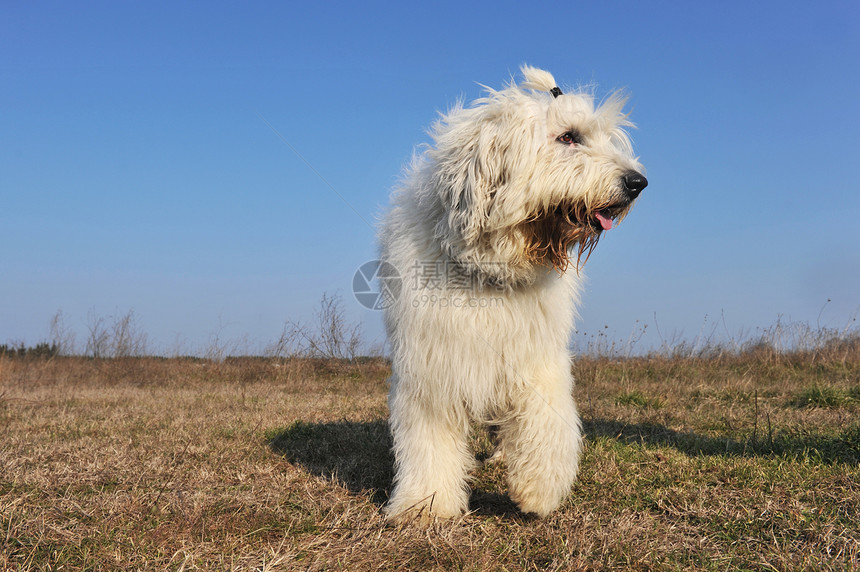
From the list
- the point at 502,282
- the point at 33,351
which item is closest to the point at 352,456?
the point at 502,282

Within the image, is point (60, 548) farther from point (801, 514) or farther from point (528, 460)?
point (801, 514)

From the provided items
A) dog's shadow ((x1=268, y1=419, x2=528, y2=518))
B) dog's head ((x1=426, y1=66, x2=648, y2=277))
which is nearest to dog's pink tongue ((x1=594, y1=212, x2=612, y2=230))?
dog's head ((x1=426, y1=66, x2=648, y2=277))

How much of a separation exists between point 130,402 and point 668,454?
6.96m

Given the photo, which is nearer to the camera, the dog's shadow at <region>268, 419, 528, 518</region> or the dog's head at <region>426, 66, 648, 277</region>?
the dog's head at <region>426, 66, 648, 277</region>

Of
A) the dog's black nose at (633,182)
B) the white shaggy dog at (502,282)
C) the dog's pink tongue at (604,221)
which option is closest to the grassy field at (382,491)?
the white shaggy dog at (502,282)

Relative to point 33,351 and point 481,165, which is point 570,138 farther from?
point 33,351

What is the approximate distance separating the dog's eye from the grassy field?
78.6 inches

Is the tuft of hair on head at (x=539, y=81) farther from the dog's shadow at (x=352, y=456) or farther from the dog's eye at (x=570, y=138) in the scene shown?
the dog's shadow at (x=352, y=456)

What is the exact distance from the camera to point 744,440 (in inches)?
190

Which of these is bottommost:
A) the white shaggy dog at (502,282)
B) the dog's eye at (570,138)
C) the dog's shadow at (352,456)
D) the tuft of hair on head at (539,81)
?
the dog's shadow at (352,456)

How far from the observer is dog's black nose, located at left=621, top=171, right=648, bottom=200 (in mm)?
3172

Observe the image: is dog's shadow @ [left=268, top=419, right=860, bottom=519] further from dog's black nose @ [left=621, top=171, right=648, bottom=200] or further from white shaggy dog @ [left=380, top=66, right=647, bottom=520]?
dog's black nose @ [left=621, top=171, right=648, bottom=200]

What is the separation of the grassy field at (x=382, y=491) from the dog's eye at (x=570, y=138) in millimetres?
1996

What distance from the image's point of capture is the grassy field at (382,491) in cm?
269
